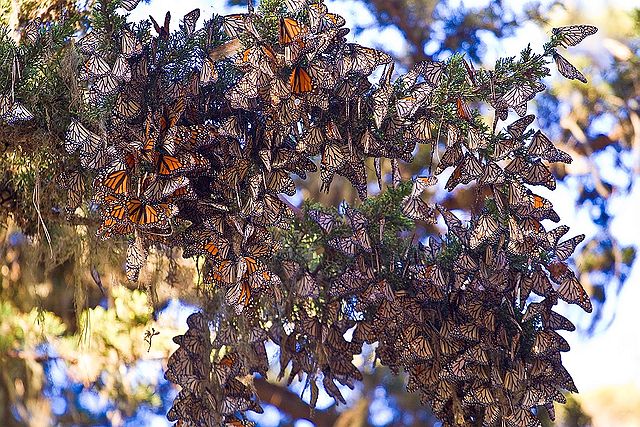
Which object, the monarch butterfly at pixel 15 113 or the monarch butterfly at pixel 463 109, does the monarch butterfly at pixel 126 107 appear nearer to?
the monarch butterfly at pixel 15 113

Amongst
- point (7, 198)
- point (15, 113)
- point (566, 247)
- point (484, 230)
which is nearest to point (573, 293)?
point (566, 247)

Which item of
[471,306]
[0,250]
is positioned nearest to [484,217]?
[471,306]

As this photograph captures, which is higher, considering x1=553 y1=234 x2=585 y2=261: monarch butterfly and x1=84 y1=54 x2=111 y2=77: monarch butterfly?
x1=553 y1=234 x2=585 y2=261: monarch butterfly

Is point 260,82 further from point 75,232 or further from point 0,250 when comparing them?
point 0,250

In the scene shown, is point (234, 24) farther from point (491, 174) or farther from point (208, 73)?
point (491, 174)

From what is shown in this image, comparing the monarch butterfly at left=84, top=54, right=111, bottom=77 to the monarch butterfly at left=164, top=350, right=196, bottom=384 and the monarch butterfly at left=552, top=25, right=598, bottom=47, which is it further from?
the monarch butterfly at left=552, top=25, right=598, bottom=47

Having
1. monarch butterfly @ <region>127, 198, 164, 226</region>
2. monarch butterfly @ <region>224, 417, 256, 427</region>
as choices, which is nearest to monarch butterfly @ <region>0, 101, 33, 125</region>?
monarch butterfly @ <region>127, 198, 164, 226</region>

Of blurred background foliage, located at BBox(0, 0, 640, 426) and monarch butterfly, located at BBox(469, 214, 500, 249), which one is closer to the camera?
monarch butterfly, located at BBox(469, 214, 500, 249)
